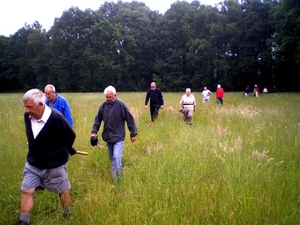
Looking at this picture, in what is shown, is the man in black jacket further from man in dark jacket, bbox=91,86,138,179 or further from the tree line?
the tree line

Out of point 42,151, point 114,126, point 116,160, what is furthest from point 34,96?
point 116,160

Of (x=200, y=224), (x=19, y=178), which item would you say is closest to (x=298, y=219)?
(x=200, y=224)

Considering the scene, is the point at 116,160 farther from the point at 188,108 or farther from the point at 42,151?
the point at 188,108

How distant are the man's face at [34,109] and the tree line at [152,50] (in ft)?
119

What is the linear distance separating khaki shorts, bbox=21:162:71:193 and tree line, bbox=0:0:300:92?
119 feet

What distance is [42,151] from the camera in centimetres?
306

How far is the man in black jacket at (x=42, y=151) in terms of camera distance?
296cm

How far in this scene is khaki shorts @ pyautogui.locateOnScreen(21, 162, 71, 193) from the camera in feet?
10.1

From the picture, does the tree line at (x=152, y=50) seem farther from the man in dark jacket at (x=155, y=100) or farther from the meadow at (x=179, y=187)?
the meadow at (x=179, y=187)

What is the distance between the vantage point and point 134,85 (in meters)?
47.5

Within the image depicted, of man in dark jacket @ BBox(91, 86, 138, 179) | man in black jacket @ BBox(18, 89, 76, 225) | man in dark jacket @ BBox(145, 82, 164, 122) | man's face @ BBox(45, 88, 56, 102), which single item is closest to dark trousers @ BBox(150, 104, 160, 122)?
man in dark jacket @ BBox(145, 82, 164, 122)

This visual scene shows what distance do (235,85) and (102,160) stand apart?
40007 millimetres

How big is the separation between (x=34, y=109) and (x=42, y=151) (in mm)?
552

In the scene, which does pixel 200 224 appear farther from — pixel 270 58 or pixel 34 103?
pixel 270 58
